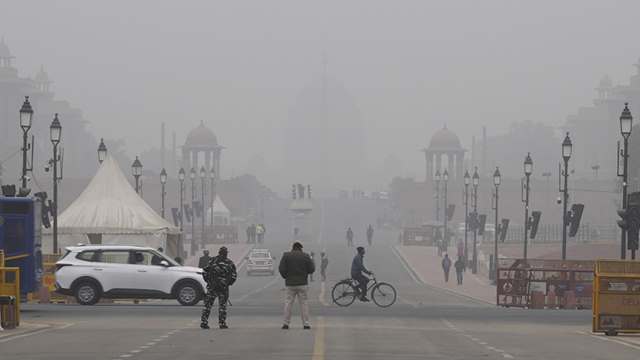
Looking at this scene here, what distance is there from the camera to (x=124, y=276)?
4144 centimetres

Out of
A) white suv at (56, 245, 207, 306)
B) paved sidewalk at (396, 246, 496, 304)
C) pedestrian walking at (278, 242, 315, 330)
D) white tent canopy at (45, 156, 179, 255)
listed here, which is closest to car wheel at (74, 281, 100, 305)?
white suv at (56, 245, 207, 306)

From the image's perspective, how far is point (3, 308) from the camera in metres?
30.3

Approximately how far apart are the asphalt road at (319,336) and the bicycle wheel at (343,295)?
35cm

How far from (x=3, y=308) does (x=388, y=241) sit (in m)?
116

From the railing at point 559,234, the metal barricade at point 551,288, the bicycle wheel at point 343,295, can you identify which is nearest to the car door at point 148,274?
the bicycle wheel at point 343,295

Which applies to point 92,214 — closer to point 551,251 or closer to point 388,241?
point 551,251

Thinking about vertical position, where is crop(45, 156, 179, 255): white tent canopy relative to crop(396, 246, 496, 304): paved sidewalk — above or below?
above

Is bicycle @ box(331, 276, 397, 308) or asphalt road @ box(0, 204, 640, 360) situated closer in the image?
asphalt road @ box(0, 204, 640, 360)

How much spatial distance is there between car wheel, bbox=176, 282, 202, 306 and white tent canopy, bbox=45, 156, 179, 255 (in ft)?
48.2

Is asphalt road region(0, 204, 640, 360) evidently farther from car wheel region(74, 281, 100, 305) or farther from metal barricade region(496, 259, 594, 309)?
metal barricade region(496, 259, 594, 309)

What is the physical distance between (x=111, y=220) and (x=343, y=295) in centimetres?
1590

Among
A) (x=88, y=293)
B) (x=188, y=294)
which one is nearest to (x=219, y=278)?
(x=188, y=294)

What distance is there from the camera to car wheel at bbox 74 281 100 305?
41625 millimetres

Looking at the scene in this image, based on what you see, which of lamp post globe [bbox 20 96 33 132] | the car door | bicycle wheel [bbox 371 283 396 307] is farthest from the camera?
lamp post globe [bbox 20 96 33 132]
